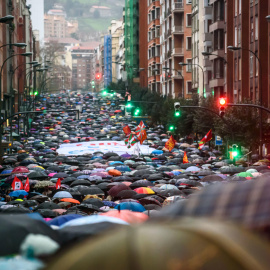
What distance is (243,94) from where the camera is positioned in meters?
67.3

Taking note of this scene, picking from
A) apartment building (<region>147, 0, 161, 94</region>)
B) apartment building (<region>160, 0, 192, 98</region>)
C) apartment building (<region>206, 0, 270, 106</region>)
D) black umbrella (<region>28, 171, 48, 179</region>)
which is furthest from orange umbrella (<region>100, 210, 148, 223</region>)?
apartment building (<region>147, 0, 161, 94</region>)

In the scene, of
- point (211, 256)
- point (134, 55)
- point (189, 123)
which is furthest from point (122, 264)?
point (134, 55)

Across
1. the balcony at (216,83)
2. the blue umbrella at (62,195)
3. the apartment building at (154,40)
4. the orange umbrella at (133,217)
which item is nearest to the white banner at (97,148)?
the balcony at (216,83)

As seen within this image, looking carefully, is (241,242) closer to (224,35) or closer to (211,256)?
(211,256)

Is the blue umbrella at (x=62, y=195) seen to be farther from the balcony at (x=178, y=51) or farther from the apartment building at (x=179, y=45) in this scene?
the balcony at (x=178, y=51)

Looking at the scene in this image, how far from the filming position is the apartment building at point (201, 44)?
283 feet

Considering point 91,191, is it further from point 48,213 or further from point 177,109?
point 177,109

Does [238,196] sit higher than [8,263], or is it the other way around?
[238,196]

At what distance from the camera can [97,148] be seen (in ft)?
217

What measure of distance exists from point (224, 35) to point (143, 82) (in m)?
76.6

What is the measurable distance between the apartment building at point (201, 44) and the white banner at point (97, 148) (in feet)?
46.5

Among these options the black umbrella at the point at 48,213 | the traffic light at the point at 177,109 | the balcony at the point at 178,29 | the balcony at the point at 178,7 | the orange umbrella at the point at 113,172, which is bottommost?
the orange umbrella at the point at 113,172

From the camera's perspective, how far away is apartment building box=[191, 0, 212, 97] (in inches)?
3398

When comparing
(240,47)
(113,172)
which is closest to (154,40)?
(240,47)
